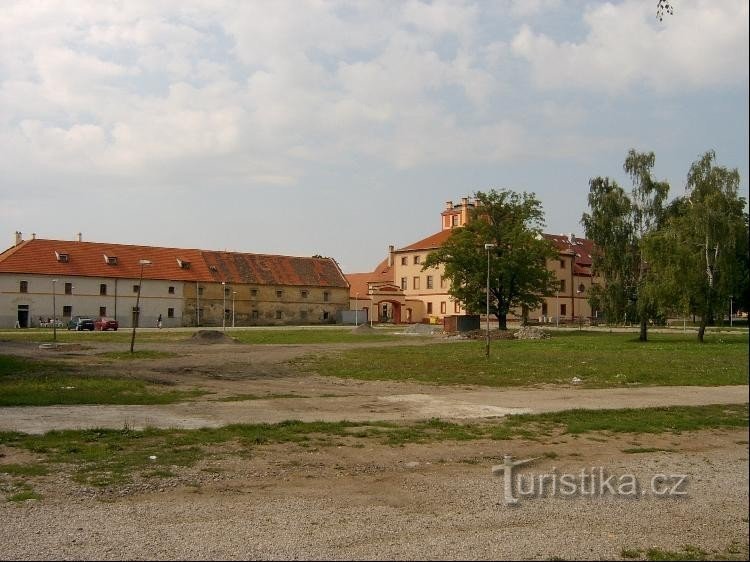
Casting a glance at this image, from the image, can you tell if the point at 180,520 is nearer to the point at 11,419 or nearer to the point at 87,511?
the point at 87,511

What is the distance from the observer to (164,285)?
85375 millimetres

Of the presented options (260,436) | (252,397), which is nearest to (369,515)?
(260,436)

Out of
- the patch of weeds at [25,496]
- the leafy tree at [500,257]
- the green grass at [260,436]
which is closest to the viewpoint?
the patch of weeds at [25,496]

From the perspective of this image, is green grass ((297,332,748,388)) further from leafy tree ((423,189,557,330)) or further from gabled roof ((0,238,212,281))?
gabled roof ((0,238,212,281))

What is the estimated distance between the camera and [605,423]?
12.9 m

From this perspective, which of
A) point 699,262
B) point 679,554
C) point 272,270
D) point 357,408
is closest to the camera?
point 679,554

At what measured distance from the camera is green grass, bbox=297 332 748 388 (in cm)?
2189

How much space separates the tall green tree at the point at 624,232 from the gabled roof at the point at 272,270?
170 ft

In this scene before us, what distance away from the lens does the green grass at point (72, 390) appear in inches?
636

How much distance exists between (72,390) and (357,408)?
7.76 m

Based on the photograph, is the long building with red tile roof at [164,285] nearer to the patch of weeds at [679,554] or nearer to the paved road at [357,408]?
the paved road at [357,408]

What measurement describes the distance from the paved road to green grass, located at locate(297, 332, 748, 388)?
220cm

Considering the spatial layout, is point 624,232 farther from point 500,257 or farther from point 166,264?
point 166,264

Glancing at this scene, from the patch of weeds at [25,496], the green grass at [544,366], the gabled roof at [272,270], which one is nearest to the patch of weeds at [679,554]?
the patch of weeds at [25,496]
